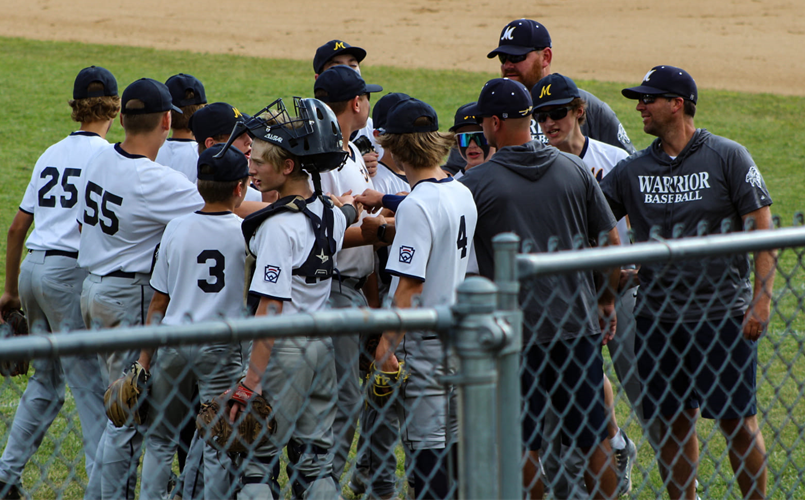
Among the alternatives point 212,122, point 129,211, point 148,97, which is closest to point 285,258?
point 129,211

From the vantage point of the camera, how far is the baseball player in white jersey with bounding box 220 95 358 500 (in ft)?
11.2

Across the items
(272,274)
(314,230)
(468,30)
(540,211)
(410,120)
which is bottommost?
(272,274)

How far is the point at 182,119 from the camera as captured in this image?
5391 mm

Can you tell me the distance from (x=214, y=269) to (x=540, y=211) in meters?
1.48

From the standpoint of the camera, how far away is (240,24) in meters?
25.3

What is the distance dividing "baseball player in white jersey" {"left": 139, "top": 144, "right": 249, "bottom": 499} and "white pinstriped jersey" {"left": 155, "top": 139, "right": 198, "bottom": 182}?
1.35 meters

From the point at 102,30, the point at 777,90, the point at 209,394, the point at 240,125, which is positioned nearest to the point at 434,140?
the point at 240,125

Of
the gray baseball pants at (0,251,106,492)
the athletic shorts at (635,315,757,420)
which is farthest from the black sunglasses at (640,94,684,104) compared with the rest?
the gray baseball pants at (0,251,106,492)

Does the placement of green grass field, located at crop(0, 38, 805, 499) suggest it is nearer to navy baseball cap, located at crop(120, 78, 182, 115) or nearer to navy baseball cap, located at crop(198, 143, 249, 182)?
navy baseball cap, located at crop(198, 143, 249, 182)

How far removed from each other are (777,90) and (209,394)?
18.9 metres

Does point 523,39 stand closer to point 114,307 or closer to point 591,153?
point 591,153

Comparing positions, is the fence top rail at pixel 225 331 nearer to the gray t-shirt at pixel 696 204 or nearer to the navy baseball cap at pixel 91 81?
the gray t-shirt at pixel 696 204

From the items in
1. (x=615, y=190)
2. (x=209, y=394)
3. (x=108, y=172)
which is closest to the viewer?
(x=209, y=394)

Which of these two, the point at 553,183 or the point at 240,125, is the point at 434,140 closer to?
the point at 553,183
